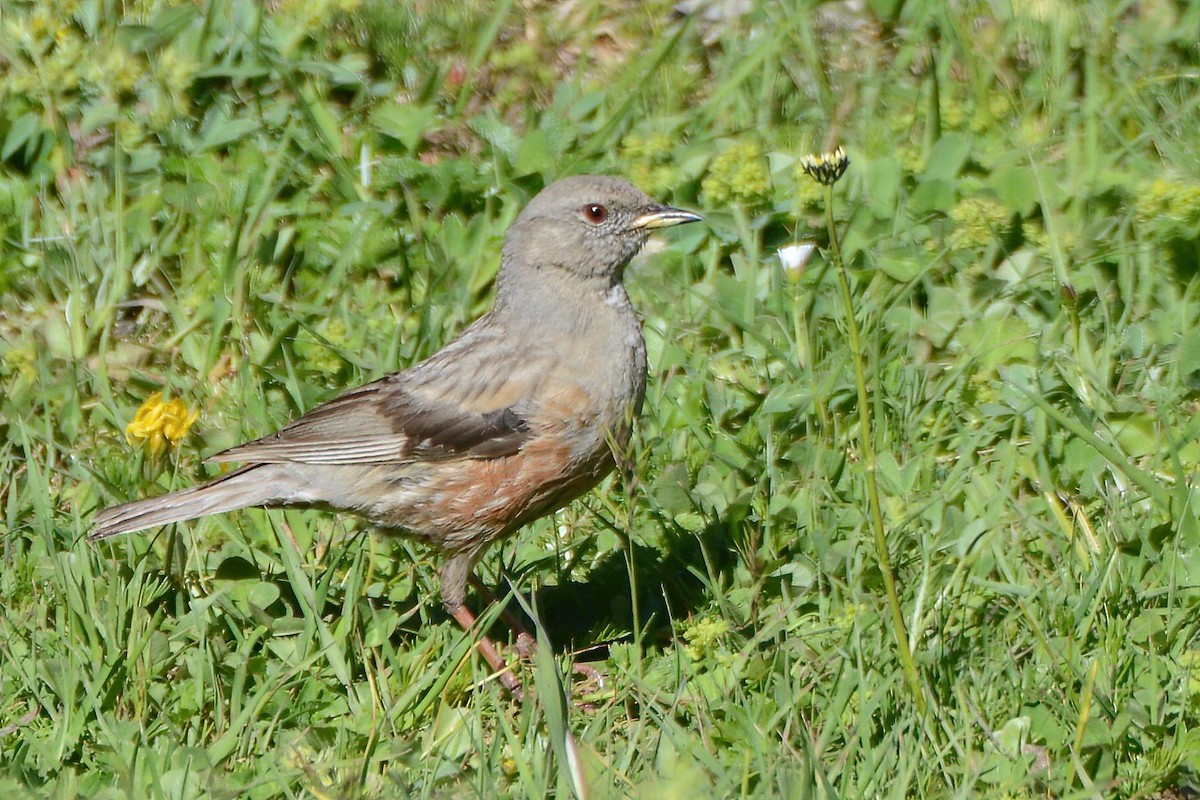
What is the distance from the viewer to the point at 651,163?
7363 millimetres

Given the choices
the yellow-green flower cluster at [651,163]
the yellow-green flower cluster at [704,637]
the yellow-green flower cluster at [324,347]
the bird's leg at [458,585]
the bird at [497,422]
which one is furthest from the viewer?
the yellow-green flower cluster at [651,163]

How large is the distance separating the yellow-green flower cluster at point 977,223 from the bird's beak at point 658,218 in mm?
1477

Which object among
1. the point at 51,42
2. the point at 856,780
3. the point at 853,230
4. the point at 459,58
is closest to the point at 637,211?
the point at 853,230

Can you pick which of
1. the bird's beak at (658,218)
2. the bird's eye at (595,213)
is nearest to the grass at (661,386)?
the bird's beak at (658,218)

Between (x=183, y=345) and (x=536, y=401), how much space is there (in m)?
2.17

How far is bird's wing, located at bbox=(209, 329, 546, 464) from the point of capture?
536cm

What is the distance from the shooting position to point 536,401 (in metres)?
5.31

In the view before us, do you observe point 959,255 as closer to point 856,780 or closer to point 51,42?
point 856,780

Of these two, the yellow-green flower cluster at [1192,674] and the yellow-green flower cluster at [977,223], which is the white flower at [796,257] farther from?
the yellow-green flower cluster at [1192,674]

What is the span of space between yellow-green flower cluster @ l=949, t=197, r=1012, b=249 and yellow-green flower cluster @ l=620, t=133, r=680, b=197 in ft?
4.52

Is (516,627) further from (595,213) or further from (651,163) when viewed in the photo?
(651,163)

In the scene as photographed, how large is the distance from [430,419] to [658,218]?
3.76ft

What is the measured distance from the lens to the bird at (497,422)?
207 inches

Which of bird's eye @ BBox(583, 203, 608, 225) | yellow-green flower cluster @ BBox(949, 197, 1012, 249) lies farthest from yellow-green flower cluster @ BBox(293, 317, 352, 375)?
yellow-green flower cluster @ BBox(949, 197, 1012, 249)
